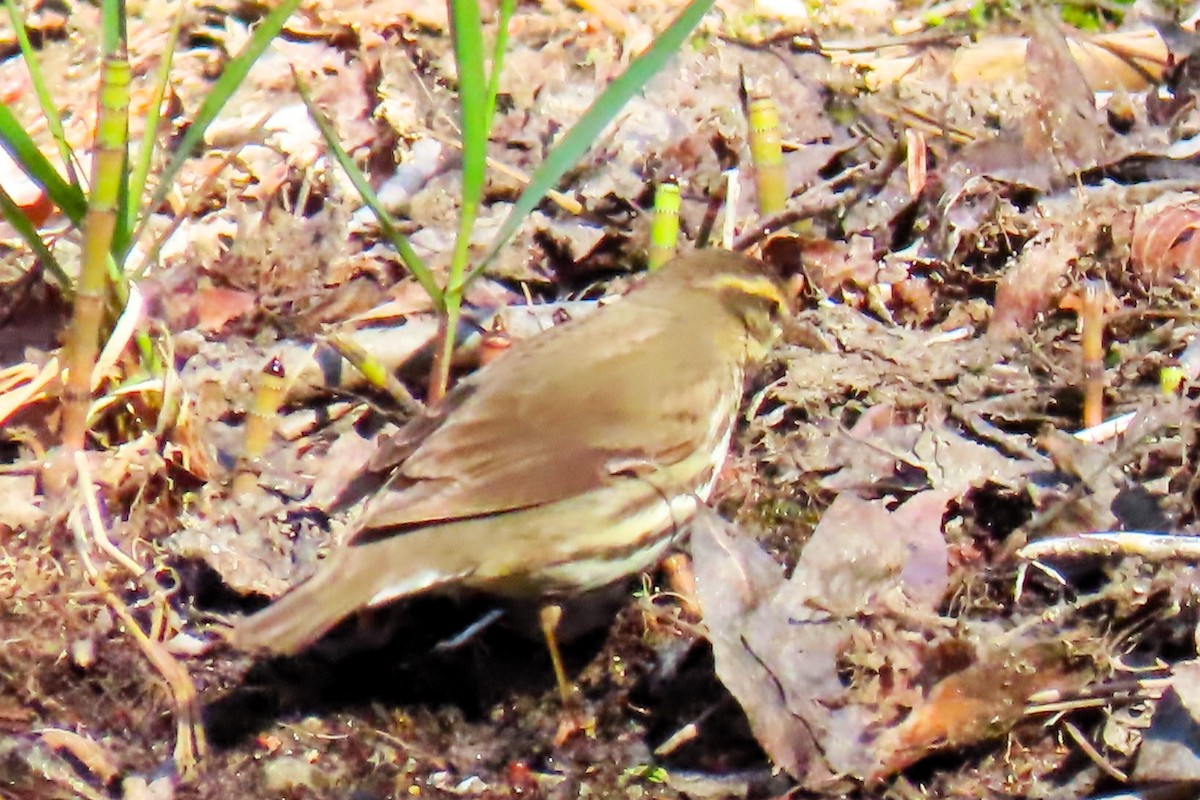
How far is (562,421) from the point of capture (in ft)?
14.6

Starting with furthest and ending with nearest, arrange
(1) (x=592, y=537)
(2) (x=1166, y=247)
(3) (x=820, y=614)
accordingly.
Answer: (2) (x=1166, y=247) < (1) (x=592, y=537) < (3) (x=820, y=614)

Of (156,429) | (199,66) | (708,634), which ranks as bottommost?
(708,634)

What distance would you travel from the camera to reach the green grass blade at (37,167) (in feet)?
13.4

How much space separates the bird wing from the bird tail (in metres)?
0.07

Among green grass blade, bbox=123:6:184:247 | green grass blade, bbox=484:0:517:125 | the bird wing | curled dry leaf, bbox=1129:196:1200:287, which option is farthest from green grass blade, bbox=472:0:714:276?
curled dry leaf, bbox=1129:196:1200:287

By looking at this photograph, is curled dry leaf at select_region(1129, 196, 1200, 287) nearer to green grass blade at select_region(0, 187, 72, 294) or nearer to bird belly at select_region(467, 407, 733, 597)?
bird belly at select_region(467, 407, 733, 597)

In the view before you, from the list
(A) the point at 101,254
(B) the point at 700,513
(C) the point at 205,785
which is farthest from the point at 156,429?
(B) the point at 700,513

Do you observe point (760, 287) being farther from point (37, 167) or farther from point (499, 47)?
point (37, 167)

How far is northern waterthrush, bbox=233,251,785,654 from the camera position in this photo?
4117mm

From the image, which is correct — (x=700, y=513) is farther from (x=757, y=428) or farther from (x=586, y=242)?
(x=586, y=242)

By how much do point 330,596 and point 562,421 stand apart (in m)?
0.83

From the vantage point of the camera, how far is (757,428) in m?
5.13

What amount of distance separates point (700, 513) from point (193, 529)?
Result: 142 cm

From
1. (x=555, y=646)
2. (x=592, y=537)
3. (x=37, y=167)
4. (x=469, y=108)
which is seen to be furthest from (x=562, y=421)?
(x=37, y=167)
